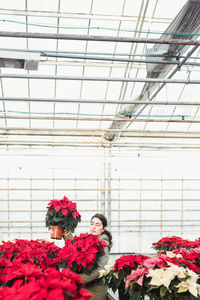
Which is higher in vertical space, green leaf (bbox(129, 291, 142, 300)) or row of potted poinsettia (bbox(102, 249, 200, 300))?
row of potted poinsettia (bbox(102, 249, 200, 300))

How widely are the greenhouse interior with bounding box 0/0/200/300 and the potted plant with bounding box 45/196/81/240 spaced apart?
0.02 meters

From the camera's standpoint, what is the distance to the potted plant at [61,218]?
157 inches

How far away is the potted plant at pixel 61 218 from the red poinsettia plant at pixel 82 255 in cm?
118

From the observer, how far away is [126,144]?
12.2 meters

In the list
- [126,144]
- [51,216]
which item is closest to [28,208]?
[126,144]

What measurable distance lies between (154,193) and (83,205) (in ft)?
7.71

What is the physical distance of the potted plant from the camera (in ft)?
13.1

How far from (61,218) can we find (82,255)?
4.57ft

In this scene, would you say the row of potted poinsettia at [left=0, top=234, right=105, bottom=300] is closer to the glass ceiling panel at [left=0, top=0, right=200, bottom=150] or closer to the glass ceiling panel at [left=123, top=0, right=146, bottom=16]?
the glass ceiling panel at [left=0, top=0, right=200, bottom=150]

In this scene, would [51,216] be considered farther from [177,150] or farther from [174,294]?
[177,150]

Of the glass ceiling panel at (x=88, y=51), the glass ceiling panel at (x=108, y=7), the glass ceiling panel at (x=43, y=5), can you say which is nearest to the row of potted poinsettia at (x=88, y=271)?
the glass ceiling panel at (x=88, y=51)

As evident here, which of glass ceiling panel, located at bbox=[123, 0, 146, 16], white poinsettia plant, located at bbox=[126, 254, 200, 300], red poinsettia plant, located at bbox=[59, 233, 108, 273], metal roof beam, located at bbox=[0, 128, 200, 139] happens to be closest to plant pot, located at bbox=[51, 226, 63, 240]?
red poinsettia plant, located at bbox=[59, 233, 108, 273]

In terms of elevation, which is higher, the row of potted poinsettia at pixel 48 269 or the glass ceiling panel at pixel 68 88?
the glass ceiling panel at pixel 68 88

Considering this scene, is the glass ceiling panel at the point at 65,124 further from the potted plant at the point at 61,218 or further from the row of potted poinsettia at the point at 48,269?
the row of potted poinsettia at the point at 48,269
